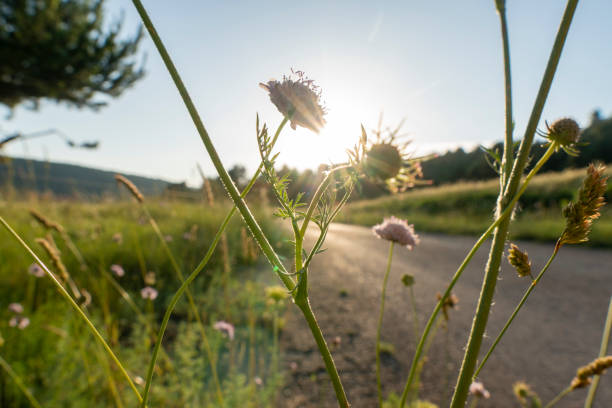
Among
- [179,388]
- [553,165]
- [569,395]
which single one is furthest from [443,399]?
[553,165]

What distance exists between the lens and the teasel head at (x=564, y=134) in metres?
0.34

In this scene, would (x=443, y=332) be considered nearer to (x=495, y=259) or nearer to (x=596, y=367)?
(x=596, y=367)

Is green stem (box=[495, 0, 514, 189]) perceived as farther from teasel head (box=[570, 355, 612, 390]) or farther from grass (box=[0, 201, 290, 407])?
grass (box=[0, 201, 290, 407])

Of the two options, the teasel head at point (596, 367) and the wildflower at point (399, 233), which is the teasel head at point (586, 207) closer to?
the teasel head at point (596, 367)

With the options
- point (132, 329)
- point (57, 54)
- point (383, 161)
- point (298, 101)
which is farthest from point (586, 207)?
point (57, 54)

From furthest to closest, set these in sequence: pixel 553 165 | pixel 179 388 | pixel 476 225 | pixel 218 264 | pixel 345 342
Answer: pixel 553 165 → pixel 476 225 → pixel 218 264 → pixel 345 342 → pixel 179 388

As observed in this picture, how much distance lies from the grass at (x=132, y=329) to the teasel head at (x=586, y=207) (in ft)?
4.02

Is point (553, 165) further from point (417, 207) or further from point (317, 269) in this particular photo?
point (317, 269)

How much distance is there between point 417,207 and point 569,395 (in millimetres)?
10827

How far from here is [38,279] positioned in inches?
98.6

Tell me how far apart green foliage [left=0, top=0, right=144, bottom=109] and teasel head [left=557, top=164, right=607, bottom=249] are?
1543cm

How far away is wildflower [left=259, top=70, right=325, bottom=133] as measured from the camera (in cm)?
42

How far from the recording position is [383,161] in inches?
15.9

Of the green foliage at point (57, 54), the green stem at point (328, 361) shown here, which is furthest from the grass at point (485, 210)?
the green foliage at point (57, 54)
